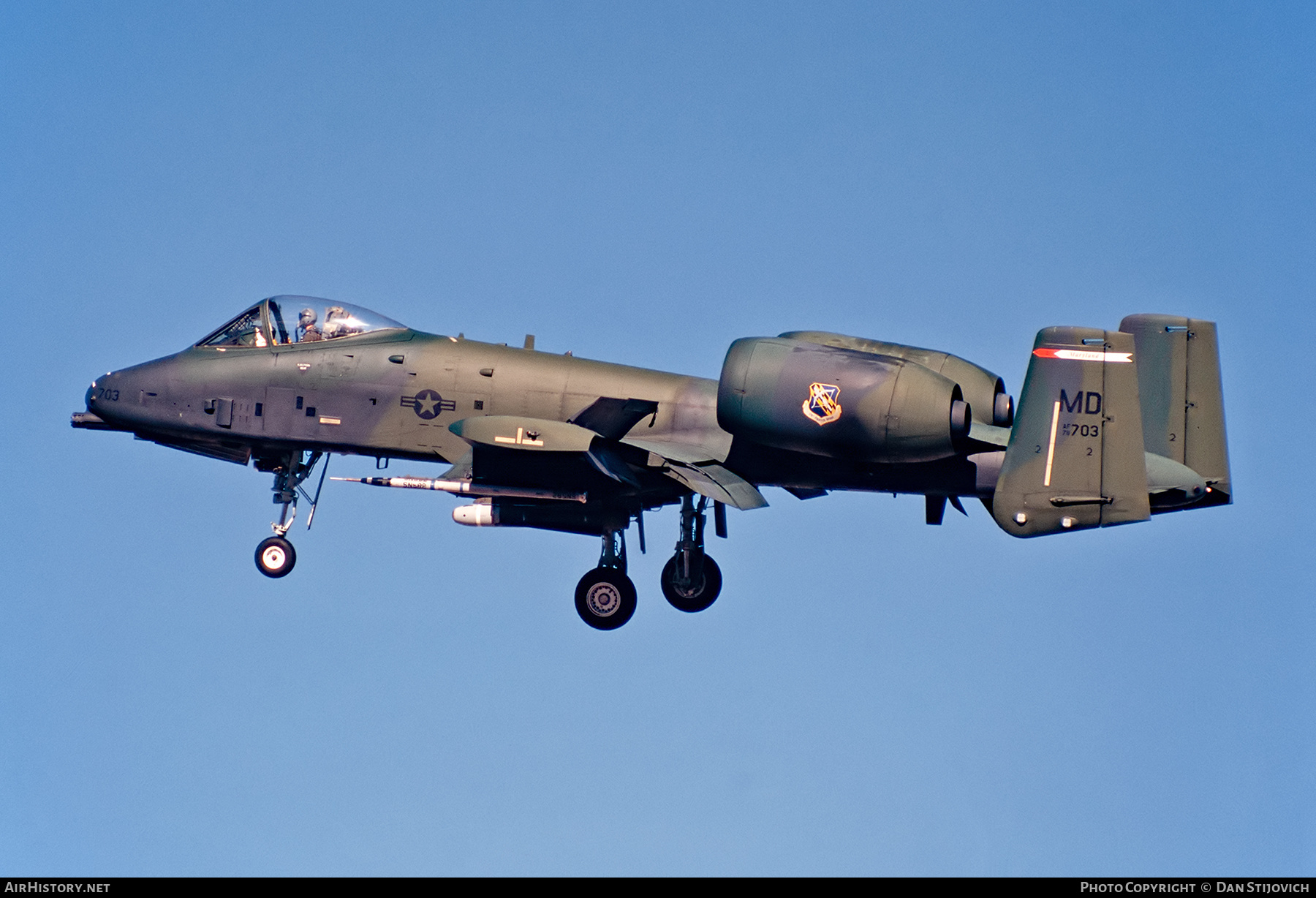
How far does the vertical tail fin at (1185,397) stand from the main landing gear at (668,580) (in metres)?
6.53

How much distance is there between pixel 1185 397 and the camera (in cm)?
2609

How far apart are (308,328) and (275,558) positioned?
345cm

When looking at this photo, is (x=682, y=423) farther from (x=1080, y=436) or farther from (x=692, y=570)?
(x=1080, y=436)

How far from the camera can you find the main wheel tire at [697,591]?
28.1 metres

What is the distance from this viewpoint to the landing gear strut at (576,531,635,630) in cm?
2744

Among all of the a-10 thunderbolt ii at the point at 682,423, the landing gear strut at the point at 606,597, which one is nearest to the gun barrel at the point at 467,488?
the a-10 thunderbolt ii at the point at 682,423

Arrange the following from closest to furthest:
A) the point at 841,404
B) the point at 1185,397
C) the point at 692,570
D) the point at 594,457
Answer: the point at 841,404 < the point at 594,457 < the point at 1185,397 < the point at 692,570

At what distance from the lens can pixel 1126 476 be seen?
23375mm

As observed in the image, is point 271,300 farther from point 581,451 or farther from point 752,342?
point 752,342

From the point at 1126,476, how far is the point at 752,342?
5110mm

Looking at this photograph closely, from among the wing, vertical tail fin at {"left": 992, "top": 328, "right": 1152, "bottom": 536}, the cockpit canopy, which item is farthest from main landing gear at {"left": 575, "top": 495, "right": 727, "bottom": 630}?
vertical tail fin at {"left": 992, "top": 328, "right": 1152, "bottom": 536}

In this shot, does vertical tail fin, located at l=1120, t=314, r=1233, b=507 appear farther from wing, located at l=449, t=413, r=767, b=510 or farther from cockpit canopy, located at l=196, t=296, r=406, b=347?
cockpit canopy, located at l=196, t=296, r=406, b=347

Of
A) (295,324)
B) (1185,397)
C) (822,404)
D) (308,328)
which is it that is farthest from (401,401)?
(1185,397)

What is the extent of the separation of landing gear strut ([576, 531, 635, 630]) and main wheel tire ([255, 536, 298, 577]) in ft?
14.2
